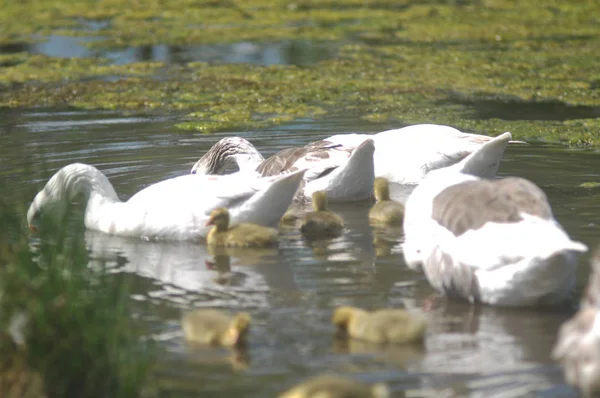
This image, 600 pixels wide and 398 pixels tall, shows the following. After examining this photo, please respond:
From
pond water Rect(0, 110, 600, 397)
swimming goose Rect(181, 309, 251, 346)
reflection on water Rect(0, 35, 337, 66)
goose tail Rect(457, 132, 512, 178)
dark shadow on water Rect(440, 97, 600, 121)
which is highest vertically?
reflection on water Rect(0, 35, 337, 66)

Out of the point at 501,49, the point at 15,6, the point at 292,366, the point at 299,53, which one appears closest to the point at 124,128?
the point at 299,53

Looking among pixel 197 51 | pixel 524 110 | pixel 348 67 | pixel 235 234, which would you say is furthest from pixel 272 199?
pixel 197 51

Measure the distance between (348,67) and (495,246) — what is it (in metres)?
9.82

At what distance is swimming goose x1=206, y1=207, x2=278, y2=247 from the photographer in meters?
7.70

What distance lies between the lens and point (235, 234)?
7688mm

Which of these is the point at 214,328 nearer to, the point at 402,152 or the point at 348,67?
the point at 402,152

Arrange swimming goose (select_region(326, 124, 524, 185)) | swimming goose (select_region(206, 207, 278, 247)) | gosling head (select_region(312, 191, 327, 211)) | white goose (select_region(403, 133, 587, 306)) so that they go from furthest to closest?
1. swimming goose (select_region(326, 124, 524, 185))
2. gosling head (select_region(312, 191, 327, 211))
3. swimming goose (select_region(206, 207, 278, 247))
4. white goose (select_region(403, 133, 587, 306))

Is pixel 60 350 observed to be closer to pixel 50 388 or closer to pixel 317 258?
pixel 50 388

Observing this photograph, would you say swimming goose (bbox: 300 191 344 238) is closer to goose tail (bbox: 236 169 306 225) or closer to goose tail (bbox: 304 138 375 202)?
goose tail (bbox: 236 169 306 225)

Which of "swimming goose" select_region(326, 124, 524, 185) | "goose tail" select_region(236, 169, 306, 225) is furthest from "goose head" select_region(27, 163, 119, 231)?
"swimming goose" select_region(326, 124, 524, 185)

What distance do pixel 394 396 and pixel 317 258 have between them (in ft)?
8.66

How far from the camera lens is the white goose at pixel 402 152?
388 inches

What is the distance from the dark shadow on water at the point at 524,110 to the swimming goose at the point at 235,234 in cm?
533

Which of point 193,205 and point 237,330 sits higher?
point 193,205
